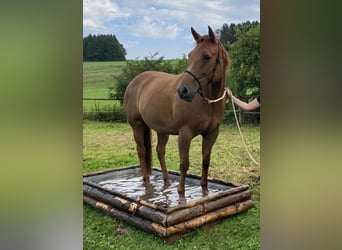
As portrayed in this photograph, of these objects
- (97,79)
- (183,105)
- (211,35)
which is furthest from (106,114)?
(211,35)

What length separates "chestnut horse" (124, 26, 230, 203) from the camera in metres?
0.82

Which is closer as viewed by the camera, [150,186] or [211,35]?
[211,35]

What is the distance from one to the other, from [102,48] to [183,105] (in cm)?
23

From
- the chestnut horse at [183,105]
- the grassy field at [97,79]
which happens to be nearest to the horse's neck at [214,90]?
the chestnut horse at [183,105]

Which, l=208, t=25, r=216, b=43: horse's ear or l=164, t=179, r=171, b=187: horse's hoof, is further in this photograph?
l=164, t=179, r=171, b=187: horse's hoof

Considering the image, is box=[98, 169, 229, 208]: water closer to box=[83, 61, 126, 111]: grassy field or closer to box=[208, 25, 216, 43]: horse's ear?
box=[83, 61, 126, 111]: grassy field

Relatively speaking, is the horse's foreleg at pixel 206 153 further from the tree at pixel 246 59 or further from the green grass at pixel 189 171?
the tree at pixel 246 59

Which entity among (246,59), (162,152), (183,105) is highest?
(246,59)

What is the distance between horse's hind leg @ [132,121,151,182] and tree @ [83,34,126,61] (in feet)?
0.59

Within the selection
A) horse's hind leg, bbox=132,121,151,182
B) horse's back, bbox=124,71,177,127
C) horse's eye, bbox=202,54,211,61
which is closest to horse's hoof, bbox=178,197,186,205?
horse's hind leg, bbox=132,121,151,182

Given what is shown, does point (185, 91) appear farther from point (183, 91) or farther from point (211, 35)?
point (211, 35)

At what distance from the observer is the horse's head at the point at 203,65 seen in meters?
0.81

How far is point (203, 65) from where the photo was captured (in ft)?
2.67
